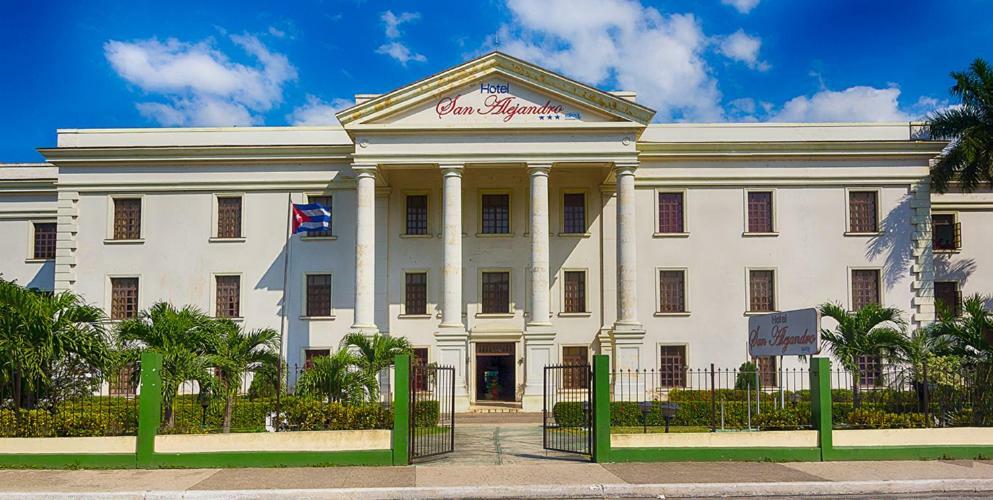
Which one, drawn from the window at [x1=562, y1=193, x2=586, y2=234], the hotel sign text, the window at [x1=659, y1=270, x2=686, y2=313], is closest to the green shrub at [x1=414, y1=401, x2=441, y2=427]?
the hotel sign text

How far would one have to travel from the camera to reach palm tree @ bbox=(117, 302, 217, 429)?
58.6ft

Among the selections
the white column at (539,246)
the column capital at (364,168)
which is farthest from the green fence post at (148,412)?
the white column at (539,246)

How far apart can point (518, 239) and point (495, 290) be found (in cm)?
211

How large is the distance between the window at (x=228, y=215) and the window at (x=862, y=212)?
2315 cm

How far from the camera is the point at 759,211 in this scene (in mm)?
33094

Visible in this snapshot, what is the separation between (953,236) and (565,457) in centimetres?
2560

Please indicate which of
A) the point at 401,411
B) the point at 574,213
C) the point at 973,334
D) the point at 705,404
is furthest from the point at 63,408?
the point at 574,213

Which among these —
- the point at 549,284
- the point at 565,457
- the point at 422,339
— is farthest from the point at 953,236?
the point at 565,457

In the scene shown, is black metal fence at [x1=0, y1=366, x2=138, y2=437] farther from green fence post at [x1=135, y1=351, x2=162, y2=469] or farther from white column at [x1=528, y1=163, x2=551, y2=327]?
white column at [x1=528, y1=163, x2=551, y2=327]

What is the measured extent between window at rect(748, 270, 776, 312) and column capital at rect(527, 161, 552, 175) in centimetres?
880

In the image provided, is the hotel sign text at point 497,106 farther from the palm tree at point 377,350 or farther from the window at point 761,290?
the window at point 761,290

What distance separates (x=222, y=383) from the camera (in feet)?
64.6

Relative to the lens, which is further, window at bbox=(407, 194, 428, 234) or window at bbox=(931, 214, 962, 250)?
window at bbox=(931, 214, 962, 250)

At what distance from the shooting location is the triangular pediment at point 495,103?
30.2m
